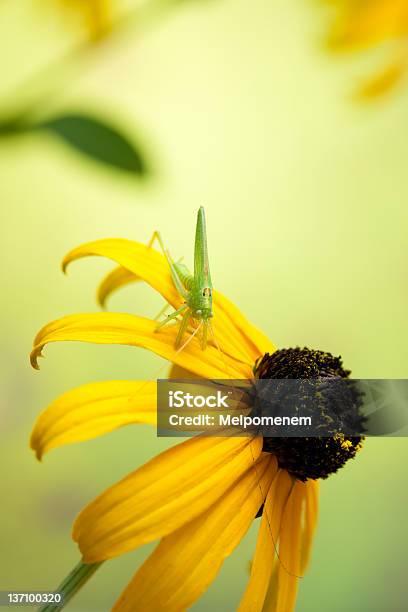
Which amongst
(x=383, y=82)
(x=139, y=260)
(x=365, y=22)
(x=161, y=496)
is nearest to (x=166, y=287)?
(x=139, y=260)

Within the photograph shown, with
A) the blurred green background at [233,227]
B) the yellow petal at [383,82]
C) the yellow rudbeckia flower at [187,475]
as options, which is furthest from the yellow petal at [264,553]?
the yellow petal at [383,82]

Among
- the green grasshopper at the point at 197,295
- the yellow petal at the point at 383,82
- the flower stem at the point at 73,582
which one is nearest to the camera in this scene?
the flower stem at the point at 73,582

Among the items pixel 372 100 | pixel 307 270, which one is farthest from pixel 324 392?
pixel 372 100

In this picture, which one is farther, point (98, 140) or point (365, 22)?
point (365, 22)

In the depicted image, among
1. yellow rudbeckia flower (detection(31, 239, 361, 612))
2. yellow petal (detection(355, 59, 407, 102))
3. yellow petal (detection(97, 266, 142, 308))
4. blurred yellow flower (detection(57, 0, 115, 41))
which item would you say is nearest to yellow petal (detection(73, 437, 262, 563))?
yellow rudbeckia flower (detection(31, 239, 361, 612))

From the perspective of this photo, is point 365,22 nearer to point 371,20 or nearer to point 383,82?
point 371,20

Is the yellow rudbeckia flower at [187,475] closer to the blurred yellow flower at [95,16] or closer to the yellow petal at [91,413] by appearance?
the yellow petal at [91,413]

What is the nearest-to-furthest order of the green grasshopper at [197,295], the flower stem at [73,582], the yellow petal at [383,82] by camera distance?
1. the flower stem at [73,582]
2. the green grasshopper at [197,295]
3. the yellow petal at [383,82]
